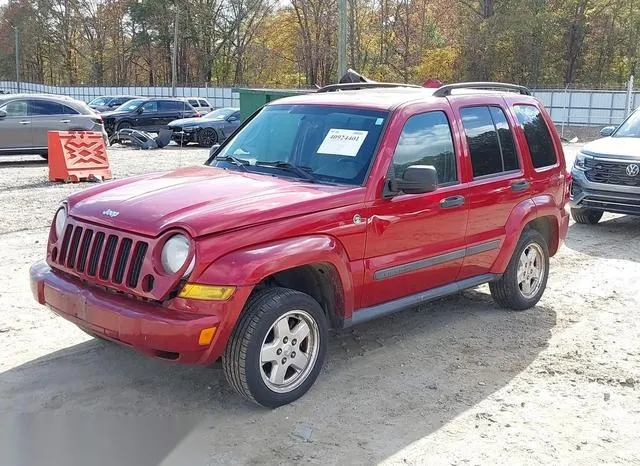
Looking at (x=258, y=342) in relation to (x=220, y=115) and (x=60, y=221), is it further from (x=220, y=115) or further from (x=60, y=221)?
(x=220, y=115)

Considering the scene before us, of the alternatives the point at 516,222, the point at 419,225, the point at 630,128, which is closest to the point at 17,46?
the point at 630,128

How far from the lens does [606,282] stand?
7.17 metres

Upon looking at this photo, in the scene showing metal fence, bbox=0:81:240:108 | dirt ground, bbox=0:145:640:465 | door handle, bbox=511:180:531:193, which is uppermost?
metal fence, bbox=0:81:240:108

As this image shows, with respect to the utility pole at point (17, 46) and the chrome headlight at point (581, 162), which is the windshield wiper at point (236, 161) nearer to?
the chrome headlight at point (581, 162)

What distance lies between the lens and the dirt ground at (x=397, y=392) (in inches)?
148

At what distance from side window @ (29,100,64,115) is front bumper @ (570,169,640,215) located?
11891 mm

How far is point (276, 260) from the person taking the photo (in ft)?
12.8

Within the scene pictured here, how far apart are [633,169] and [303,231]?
695 centimetres

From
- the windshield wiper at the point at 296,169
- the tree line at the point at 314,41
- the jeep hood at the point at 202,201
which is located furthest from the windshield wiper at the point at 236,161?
the tree line at the point at 314,41

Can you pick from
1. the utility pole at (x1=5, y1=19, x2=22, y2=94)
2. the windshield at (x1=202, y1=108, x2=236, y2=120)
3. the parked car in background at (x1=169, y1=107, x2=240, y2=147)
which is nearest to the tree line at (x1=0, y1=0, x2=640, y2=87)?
the utility pole at (x1=5, y1=19, x2=22, y2=94)

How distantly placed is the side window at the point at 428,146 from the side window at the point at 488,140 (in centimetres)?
25

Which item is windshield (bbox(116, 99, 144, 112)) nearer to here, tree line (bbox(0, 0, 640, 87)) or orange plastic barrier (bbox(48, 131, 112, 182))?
orange plastic barrier (bbox(48, 131, 112, 182))

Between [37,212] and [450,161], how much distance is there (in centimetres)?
697

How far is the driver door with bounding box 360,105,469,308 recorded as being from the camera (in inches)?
181
